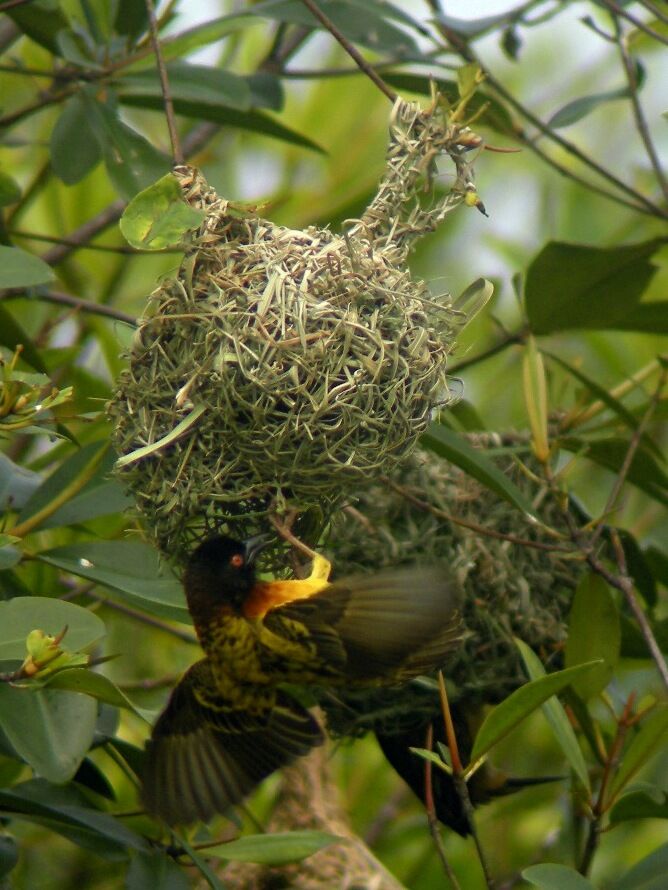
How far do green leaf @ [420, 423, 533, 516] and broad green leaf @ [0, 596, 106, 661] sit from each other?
77 centimetres

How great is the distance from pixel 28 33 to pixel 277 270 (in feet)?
3.50

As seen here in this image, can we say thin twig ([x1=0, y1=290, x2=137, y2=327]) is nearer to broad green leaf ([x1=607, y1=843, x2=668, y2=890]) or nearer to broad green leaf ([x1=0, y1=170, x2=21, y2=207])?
broad green leaf ([x1=0, y1=170, x2=21, y2=207])

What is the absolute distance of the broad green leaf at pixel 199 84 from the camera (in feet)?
8.68

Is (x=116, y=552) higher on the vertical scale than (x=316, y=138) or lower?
lower

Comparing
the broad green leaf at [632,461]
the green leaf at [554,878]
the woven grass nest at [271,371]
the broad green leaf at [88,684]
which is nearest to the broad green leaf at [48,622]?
the broad green leaf at [88,684]

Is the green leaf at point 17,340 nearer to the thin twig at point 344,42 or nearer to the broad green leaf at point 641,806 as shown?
the thin twig at point 344,42

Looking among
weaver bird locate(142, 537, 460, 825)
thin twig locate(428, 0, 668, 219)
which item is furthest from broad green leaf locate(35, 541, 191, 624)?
thin twig locate(428, 0, 668, 219)

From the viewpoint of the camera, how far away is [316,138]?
13.3 feet

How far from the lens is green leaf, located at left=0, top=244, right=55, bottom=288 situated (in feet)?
6.77

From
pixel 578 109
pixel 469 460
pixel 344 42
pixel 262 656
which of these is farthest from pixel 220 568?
pixel 578 109

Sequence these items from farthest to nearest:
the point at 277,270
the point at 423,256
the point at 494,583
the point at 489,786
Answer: the point at 423,256 < the point at 489,786 < the point at 494,583 < the point at 277,270

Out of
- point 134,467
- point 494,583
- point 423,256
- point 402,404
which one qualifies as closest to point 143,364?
point 134,467

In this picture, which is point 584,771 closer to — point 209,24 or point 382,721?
point 382,721

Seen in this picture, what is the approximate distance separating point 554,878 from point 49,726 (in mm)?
817
